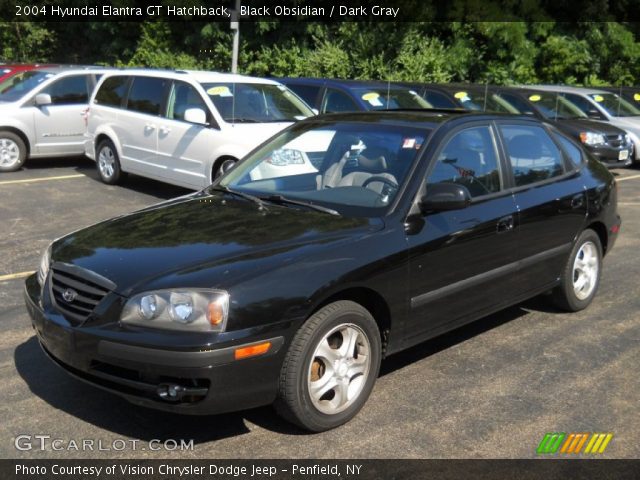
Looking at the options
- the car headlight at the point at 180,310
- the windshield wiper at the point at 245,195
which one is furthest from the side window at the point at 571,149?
the car headlight at the point at 180,310

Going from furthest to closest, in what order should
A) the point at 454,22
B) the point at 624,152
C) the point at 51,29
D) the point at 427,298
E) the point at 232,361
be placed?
the point at 51,29 → the point at 454,22 → the point at 624,152 → the point at 427,298 → the point at 232,361

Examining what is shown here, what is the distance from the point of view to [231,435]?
3965 mm

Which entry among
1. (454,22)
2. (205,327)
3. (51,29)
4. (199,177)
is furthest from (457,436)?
(51,29)

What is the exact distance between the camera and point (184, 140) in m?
9.99

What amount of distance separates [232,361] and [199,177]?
6.54 m

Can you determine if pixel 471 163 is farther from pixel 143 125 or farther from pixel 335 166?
pixel 143 125

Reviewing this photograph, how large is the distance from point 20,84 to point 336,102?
5551 millimetres

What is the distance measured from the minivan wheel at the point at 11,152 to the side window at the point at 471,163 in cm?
944

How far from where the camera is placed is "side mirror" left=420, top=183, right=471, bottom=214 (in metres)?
4.45

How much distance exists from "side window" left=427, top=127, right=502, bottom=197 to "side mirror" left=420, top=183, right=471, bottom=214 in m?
0.15

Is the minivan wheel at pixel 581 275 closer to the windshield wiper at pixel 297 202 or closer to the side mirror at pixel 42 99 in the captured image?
the windshield wiper at pixel 297 202

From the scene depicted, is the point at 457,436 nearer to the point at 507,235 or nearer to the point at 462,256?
the point at 462,256

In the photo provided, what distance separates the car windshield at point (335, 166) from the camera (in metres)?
4.67

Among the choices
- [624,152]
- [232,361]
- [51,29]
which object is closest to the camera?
[232,361]
